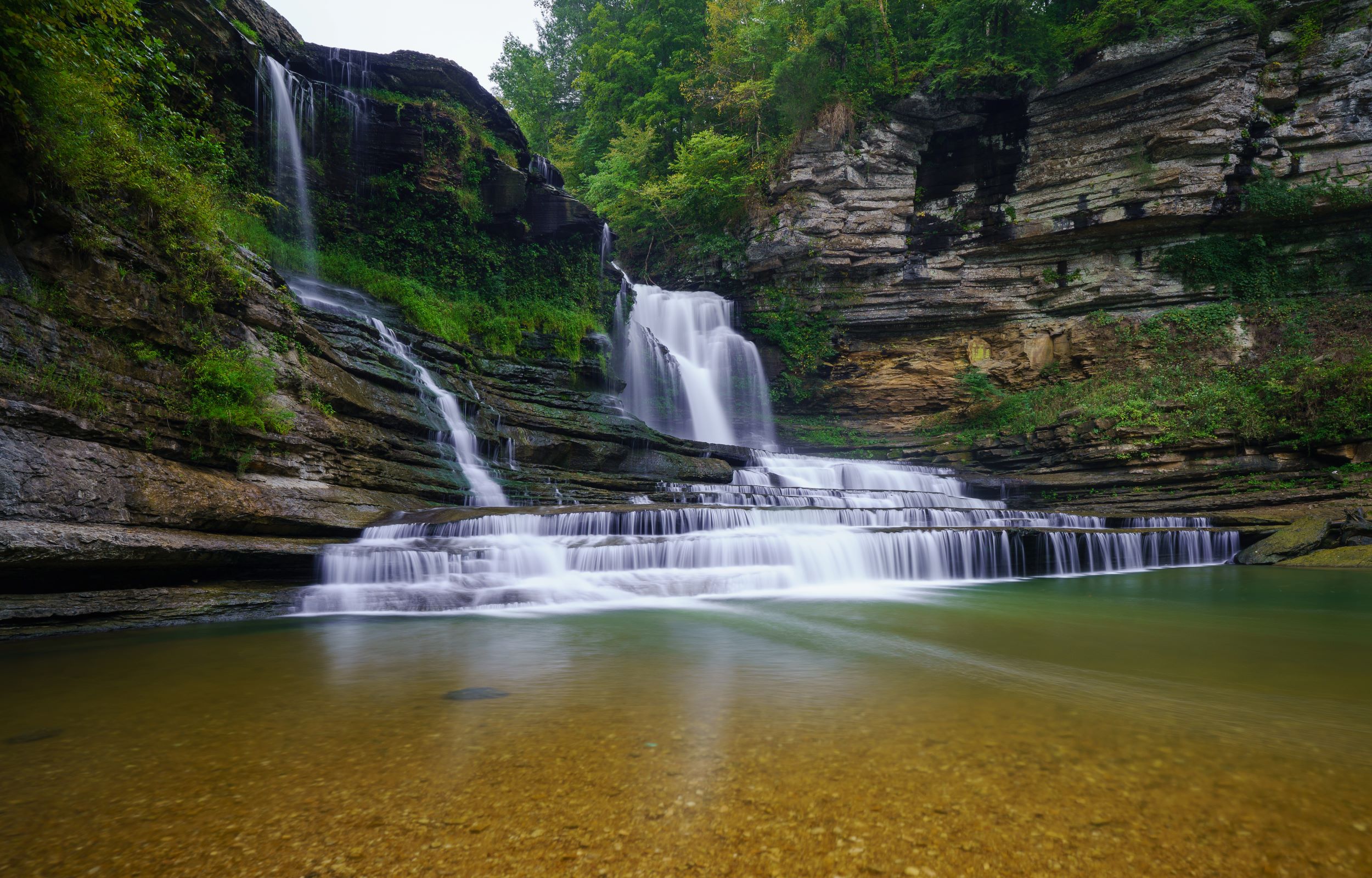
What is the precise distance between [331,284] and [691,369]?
982 centimetres

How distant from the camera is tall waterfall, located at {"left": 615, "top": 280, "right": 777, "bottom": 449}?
1764 centimetres

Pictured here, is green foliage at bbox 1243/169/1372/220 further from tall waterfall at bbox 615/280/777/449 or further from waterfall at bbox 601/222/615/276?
waterfall at bbox 601/222/615/276

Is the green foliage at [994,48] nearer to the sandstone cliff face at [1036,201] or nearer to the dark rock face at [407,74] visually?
the sandstone cliff face at [1036,201]

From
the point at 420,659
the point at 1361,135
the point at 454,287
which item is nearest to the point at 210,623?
the point at 420,659

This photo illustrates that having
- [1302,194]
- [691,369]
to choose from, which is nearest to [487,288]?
[691,369]

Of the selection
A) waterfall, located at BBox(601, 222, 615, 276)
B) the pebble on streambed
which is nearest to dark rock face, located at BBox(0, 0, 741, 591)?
the pebble on streambed

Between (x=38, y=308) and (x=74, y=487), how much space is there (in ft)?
6.01

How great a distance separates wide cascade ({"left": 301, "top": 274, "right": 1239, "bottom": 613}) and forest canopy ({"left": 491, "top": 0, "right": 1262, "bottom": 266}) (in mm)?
11666

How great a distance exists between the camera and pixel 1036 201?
59.5 feet

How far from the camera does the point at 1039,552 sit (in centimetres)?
925

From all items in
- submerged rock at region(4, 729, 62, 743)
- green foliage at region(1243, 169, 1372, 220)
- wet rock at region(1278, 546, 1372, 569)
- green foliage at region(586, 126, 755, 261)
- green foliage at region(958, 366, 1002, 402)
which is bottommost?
wet rock at region(1278, 546, 1372, 569)

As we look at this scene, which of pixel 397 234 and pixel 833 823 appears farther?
pixel 397 234

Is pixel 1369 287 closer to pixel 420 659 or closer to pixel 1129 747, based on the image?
pixel 1129 747

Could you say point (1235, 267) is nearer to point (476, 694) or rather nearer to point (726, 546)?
point (726, 546)
